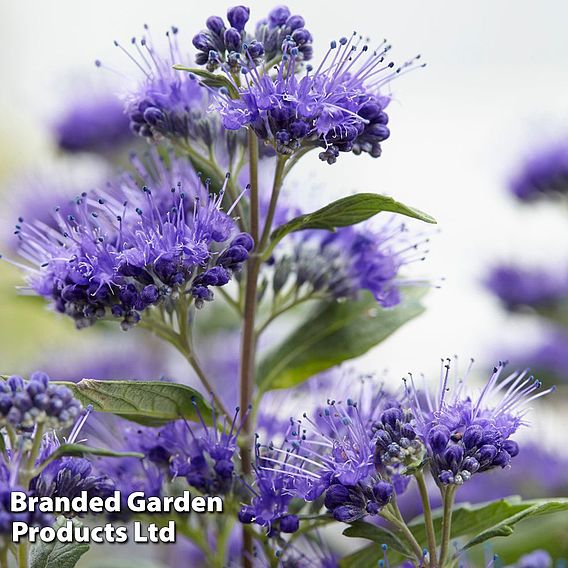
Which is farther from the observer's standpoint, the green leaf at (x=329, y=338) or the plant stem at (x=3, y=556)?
the green leaf at (x=329, y=338)

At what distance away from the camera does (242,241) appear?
3.49ft

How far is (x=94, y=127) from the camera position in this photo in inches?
85.7

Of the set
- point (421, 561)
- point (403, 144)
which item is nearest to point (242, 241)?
point (421, 561)

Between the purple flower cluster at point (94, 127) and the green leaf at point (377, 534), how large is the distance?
1318 millimetres

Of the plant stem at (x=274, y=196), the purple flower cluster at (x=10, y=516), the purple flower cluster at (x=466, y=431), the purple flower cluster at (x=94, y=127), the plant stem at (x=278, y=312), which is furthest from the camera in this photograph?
the purple flower cluster at (x=94, y=127)

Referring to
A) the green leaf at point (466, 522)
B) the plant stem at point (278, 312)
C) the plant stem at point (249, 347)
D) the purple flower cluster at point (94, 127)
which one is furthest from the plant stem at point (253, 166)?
the purple flower cluster at point (94, 127)

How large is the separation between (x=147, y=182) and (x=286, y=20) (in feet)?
0.88

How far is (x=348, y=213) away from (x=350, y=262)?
0.20 meters

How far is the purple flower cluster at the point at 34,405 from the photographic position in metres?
0.90

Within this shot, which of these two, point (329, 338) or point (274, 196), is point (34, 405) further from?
point (329, 338)

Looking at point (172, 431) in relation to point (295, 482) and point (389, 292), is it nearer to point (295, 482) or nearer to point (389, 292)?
point (295, 482)

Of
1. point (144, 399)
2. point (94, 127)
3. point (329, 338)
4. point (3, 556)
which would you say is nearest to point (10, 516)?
point (3, 556)

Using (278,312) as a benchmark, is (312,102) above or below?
above

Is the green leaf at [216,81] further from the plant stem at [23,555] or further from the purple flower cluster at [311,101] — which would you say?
the plant stem at [23,555]
